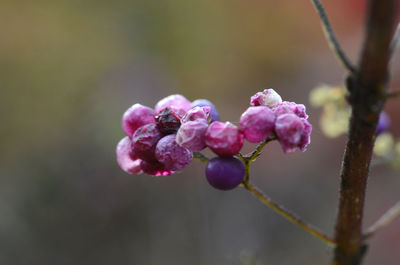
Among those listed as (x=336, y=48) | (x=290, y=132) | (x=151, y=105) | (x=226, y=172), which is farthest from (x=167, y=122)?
(x=151, y=105)

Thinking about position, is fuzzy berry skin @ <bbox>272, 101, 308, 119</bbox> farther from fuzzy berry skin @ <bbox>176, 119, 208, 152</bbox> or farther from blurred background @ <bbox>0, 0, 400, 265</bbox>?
blurred background @ <bbox>0, 0, 400, 265</bbox>

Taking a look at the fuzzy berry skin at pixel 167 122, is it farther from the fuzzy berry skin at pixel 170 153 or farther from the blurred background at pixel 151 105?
the blurred background at pixel 151 105

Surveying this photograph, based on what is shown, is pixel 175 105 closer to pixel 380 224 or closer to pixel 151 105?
pixel 380 224

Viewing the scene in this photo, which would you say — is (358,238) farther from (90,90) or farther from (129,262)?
(90,90)

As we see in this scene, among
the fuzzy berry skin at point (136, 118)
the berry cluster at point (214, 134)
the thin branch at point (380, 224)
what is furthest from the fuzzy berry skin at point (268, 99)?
the thin branch at point (380, 224)

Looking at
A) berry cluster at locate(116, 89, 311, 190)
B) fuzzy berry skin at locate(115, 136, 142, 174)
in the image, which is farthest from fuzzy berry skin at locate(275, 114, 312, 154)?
fuzzy berry skin at locate(115, 136, 142, 174)
